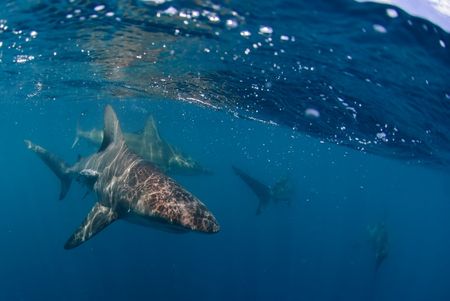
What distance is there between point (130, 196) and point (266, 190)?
14663 mm

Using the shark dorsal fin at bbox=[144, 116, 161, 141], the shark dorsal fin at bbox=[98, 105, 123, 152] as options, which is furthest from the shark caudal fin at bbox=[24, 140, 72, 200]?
the shark dorsal fin at bbox=[144, 116, 161, 141]

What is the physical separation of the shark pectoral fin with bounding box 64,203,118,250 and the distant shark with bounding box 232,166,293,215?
12461 millimetres

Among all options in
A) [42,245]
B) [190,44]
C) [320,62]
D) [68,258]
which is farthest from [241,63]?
[42,245]

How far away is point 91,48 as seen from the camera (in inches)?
659

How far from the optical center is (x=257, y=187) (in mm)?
21672

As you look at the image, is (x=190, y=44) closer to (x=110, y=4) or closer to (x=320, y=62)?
(x=110, y=4)

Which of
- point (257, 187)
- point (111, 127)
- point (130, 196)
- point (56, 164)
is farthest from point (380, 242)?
point (130, 196)

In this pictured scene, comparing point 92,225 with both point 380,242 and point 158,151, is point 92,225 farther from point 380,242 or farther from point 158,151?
Result: point 380,242

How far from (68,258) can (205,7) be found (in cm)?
3131

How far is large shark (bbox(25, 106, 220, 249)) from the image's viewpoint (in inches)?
272

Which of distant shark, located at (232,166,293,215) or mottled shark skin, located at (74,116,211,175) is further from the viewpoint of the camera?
distant shark, located at (232,166,293,215)

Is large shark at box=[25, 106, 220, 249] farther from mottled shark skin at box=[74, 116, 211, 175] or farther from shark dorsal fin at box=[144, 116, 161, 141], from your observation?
shark dorsal fin at box=[144, 116, 161, 141]

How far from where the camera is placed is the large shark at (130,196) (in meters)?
6.92

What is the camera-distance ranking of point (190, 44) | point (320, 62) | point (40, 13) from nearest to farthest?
point (40, 13) → point (320, 62) → point (190, 44)
